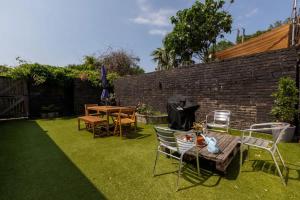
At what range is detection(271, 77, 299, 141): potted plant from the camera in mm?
4305

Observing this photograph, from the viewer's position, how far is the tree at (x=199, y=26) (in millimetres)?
12945

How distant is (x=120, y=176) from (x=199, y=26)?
1282cm

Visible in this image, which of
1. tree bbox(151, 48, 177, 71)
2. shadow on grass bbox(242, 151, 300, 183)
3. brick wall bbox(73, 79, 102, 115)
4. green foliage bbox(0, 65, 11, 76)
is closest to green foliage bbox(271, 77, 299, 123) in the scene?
shadow on grass bbox(242, 151, 300, 183)

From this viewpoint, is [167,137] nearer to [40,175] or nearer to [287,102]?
[40,175]

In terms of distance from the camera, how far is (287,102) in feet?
14.3

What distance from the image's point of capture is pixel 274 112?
15.0 feet

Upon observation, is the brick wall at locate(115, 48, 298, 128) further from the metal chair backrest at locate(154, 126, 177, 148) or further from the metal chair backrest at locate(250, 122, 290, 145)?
the metal chair backrest at locate(154, 126, 177, 148)

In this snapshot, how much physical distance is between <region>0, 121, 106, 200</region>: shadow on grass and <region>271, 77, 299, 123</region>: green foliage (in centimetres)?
442

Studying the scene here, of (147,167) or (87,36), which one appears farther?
(87,36)

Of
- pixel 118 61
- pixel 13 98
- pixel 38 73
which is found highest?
pixel 118 61

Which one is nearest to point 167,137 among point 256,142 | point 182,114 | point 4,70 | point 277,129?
point 256,142

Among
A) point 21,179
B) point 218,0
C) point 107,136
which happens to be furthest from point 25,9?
point 218,0

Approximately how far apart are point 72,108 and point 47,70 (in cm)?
256

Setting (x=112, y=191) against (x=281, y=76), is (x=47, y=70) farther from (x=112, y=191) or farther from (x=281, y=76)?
(x=281, y=76)
